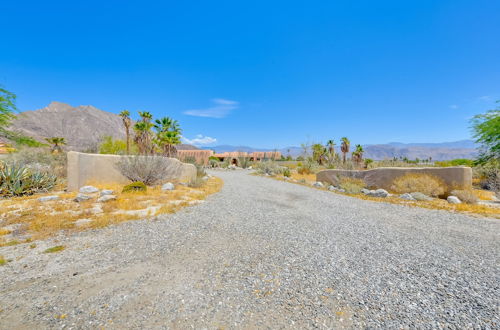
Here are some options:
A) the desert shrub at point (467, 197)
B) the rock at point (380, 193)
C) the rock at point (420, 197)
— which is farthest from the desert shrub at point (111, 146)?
the desert shrub at point (467, 197)

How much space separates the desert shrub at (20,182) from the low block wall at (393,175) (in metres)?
16.6

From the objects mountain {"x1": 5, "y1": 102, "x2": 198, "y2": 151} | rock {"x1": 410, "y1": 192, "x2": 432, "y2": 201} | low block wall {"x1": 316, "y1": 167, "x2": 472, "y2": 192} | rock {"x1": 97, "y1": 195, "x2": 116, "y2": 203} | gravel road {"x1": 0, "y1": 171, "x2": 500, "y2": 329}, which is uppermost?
mountain {"x1": 5, "y1": 102, "x2": 198, "y2": 151}

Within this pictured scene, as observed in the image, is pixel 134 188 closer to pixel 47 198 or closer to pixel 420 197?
pixel 47 198

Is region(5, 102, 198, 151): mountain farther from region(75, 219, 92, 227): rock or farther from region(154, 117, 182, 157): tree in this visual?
region(75, 219, 92, 227): rock

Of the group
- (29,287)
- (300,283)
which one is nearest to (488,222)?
(300,283)

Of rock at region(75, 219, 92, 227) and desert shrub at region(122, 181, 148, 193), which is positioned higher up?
desert shrub at region(122, 181, 148, 193)

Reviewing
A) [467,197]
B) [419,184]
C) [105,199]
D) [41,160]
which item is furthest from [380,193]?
[41,160]

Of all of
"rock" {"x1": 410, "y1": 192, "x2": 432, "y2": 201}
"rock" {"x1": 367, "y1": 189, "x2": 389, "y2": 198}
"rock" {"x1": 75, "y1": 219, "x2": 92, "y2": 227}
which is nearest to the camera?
"rock" {"x1": 75, "y1": 219, "x2": 92, "y2": 227}

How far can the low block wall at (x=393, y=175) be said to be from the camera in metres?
10.2

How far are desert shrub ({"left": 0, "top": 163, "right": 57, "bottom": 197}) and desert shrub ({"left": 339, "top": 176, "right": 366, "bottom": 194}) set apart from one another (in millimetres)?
15644

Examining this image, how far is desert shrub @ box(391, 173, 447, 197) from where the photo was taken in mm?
10711

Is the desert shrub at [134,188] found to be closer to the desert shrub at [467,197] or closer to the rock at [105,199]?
the rock at [105,199]

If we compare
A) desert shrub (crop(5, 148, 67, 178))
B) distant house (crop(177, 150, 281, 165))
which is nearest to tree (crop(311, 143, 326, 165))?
distant house (crop(177, 150, 281, 165))

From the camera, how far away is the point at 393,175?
1242 centimetres
